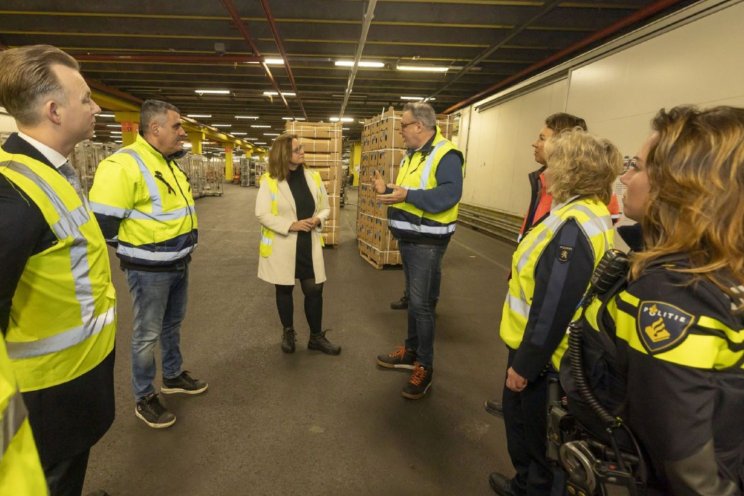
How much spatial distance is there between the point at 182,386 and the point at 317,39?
715 cm

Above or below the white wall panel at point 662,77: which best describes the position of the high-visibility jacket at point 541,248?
below

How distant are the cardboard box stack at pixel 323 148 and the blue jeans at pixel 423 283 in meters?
4.07

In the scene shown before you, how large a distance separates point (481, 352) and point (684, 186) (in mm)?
3094

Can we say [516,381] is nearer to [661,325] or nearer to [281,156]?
[661,325]

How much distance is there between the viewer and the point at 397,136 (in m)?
5.89

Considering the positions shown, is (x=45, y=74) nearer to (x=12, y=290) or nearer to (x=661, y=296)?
(x=12, y=290)

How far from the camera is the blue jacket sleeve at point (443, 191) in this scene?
2.70 m

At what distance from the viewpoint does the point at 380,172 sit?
20.2 feet

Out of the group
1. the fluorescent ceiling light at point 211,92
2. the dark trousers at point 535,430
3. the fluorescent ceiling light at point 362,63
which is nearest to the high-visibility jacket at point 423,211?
the dark trousers at point 535,430

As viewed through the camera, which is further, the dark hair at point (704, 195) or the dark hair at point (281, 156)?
the dark hair at point (281, 156)

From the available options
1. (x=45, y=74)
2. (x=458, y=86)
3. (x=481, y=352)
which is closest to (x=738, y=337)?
(x=45, y=74)

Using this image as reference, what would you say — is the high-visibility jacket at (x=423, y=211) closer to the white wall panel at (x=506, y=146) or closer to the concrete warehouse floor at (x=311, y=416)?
the concrete warehouse floor at (x=311, y=416)

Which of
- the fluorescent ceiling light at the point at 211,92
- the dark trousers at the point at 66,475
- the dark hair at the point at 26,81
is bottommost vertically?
the dark trousers at the point at 66,475

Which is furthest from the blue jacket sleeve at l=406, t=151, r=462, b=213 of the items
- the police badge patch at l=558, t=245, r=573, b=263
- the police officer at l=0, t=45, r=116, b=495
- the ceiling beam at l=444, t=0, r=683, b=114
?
the ceiling beam at l=444, t=0, r=683, b=114
